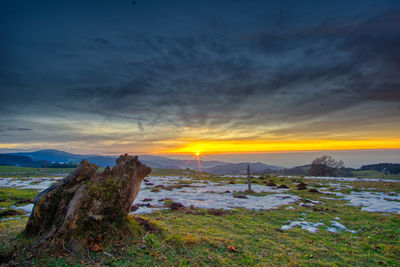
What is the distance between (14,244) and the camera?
646cm

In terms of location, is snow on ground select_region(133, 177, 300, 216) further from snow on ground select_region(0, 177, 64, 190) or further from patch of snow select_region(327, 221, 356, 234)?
snow on ground select_region(0, 177, 64, 190)

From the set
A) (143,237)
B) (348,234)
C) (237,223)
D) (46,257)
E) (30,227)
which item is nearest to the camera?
(46,257)

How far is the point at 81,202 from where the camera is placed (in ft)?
23.6

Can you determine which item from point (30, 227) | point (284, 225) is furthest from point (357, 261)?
point (30, 227)

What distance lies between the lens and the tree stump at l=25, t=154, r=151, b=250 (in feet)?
22.4

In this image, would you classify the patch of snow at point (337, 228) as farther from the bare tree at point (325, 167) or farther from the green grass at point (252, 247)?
the bare tree at point (325, 167)

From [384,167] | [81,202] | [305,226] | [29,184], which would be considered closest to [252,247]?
[305,226]

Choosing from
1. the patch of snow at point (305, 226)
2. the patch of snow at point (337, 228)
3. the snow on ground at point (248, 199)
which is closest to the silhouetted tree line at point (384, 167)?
the snow on ground at point (248, 199)

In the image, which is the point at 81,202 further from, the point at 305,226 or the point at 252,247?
the point at 305,226

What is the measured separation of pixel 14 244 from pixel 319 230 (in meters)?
15.2

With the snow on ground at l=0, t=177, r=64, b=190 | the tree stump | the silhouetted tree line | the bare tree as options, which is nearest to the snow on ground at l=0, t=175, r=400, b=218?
the tree stump

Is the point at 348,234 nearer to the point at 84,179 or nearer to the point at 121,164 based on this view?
the point at 121,164

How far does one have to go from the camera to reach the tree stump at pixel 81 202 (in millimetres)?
6824

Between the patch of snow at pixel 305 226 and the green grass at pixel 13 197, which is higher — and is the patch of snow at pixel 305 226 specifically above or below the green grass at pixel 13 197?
above
